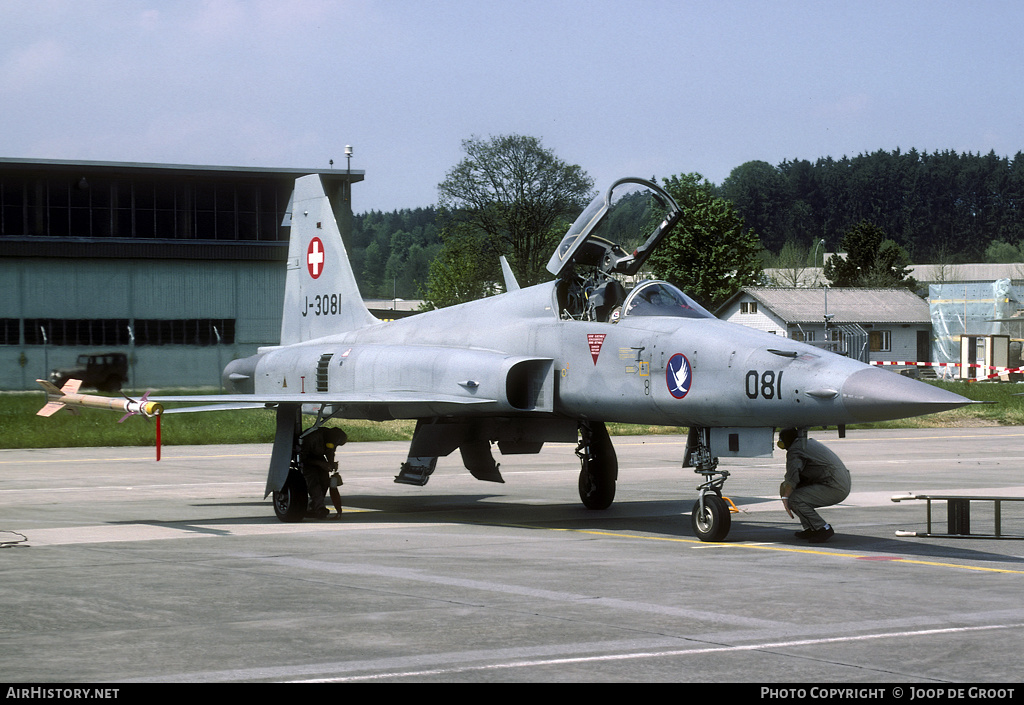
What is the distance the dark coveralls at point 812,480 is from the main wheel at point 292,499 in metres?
6.13

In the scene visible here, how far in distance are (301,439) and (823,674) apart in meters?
10.3

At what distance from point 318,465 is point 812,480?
6.34 meters

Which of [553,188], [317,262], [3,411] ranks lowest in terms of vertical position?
[3,411]

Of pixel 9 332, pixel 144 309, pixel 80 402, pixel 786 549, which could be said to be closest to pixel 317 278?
pixel 80 402

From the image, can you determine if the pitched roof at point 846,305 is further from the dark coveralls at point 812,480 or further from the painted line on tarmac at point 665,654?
the painted line on tarmac at point 665,654

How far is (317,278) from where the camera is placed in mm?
19047

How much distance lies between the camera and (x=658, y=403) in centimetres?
1277

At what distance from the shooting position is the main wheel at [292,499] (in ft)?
50.1

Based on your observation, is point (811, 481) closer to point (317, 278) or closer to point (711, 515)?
point (711, 515)

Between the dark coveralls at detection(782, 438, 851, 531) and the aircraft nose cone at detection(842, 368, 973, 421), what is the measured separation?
1.83m

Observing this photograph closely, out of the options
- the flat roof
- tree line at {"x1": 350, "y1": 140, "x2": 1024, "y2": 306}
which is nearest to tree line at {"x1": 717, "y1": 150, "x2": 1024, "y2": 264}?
tree line at {"x1": 350, "y1": 140, "x2": 1024, "y2": 306}

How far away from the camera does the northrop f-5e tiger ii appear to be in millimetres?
11648
